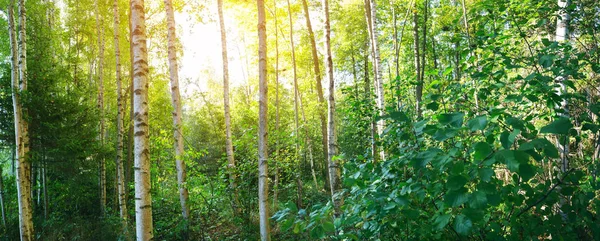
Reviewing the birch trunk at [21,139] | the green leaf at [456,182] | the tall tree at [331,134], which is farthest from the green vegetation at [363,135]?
the birch trunk at [21,139]

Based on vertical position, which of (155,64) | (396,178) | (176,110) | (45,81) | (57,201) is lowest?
(57,201)

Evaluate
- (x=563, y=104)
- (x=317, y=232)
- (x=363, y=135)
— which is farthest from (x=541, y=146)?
(x=363, y=135)

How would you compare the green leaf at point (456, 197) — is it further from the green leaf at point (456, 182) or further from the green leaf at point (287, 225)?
the green leaf at point (287, 225)

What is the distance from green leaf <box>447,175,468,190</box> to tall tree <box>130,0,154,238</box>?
11.3 feet

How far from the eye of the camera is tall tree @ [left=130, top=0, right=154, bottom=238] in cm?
363

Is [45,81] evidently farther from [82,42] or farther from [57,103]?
[82,42]

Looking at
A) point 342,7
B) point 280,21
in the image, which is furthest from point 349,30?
point 280,21

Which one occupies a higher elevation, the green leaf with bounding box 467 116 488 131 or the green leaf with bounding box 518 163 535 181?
the green leaf with bounding box 467 116 488 131

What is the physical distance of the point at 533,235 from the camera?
1.73m

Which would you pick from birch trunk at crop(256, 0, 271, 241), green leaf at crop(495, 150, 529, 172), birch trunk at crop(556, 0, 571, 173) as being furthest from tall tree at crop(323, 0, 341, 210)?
green leaf at crop(495, 150, 529, 172)

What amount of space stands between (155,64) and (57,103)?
4.06 m

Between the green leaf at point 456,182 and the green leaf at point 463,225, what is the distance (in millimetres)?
223

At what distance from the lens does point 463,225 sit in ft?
4.42

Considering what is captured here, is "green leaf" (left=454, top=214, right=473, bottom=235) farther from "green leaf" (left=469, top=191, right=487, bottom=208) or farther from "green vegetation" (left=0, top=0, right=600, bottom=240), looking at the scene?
"green leaf" (left=469, top=191, right=487, bottom=208)
